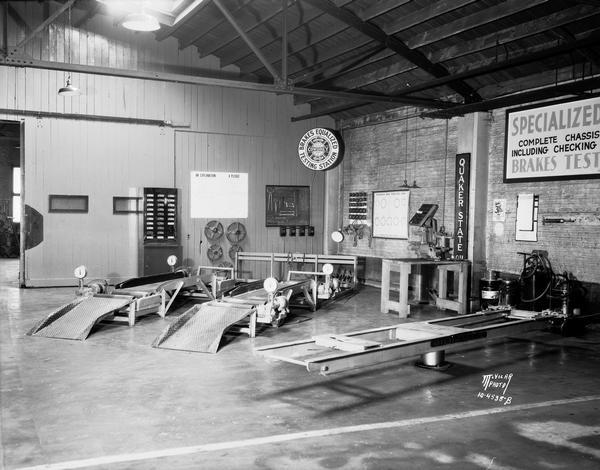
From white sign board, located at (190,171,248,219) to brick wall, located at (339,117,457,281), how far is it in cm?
245

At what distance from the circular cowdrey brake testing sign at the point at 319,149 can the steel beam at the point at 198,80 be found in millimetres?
3153

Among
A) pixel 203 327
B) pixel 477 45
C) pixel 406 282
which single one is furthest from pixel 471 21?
pixel 203 327

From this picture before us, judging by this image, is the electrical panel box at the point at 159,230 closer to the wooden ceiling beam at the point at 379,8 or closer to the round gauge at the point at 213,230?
the round gauge at the point at 213,230

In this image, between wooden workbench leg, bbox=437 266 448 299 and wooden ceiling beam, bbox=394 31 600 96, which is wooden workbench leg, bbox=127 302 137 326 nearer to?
wooden workbench leg, bbox=437 266 448 299

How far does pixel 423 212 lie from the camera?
35.3 ft

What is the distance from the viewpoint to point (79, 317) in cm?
738

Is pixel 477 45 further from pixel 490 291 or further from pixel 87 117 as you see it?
pixel 87 117

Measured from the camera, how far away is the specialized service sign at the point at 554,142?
8.16 metres

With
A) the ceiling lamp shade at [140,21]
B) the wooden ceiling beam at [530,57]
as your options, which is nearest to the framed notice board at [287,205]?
the wooden ceiling beam at [530,57]

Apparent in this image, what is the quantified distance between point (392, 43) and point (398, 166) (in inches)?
132

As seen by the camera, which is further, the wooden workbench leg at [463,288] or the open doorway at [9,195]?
the open doorway at [9,195]

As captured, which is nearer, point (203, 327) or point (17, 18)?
point (203, 327)

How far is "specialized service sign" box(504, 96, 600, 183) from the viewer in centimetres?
816

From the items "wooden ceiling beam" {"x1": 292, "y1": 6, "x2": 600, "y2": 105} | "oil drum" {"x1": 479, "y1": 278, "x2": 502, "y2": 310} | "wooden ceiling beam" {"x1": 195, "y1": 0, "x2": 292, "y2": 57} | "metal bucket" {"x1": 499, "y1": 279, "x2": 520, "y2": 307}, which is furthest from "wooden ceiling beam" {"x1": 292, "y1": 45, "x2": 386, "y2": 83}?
"metal bucket" {"x1": 499, "y1": 279, "x2": 520, "y2": 307}
